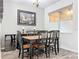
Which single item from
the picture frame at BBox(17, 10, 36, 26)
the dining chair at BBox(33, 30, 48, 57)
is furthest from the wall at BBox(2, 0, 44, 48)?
the dining chair at BBox(33, 30, 48, 57)

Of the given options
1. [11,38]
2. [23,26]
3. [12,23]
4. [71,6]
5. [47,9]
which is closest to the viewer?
[71,6]

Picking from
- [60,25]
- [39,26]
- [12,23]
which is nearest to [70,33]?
[60,25]

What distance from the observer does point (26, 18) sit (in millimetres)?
5340

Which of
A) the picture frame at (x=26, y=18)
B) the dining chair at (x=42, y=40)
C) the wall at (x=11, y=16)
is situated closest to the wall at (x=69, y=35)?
the picture frame at (x=26, y=18)

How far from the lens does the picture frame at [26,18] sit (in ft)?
16.8

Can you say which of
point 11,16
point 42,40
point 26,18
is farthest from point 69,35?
point 11,16

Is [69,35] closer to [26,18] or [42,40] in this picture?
[42,40]

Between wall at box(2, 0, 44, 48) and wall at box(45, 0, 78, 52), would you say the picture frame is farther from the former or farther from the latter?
wall at box(45, 0, 78, 52)

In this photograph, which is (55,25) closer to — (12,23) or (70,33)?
(70,33)

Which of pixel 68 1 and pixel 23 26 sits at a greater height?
pixel 68 1

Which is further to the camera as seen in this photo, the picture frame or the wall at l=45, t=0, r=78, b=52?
the picture frame

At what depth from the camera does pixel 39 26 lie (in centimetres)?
602

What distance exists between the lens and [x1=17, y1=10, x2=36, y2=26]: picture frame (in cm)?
513

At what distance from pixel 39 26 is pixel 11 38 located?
216 centimetres
